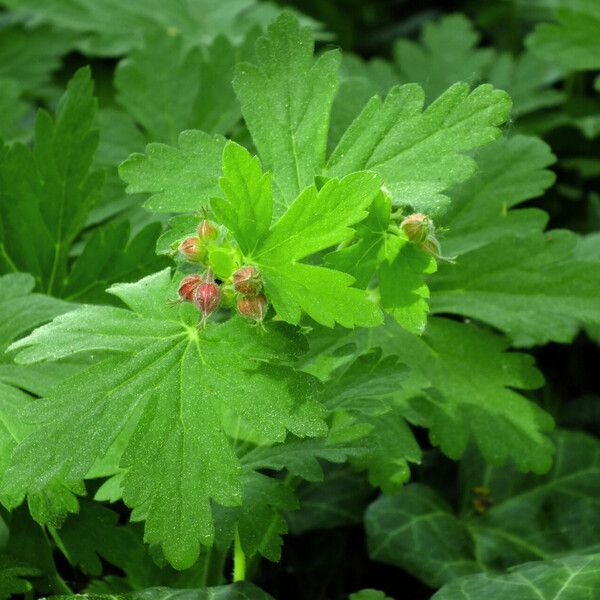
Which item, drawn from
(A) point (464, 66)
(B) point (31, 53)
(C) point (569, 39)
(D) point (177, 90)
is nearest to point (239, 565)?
(D) point (177, 90)

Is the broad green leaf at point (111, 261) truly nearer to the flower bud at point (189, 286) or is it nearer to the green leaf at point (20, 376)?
the green leaf at point (20, 376)

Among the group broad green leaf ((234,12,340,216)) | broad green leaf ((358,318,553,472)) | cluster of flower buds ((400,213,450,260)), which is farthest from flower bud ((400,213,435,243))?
broad green leaf ((358,318,553,472))

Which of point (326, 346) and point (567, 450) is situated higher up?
point (326, 346)

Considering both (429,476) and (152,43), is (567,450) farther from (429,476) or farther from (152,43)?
(152,43)

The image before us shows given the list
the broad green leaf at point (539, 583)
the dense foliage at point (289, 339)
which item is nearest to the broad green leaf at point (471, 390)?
the dense foliage at point (289, 339)

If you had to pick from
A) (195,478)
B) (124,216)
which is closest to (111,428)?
(195,478)

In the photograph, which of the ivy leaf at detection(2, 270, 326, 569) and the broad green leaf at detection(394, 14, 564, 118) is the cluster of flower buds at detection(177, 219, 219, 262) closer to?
the ivy leaf at detection(2, 270, 326, 569)

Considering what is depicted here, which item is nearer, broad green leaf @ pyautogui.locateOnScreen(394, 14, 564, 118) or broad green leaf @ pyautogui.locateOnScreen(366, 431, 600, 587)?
broad green leaf @ pyautogui.locateOnScreen(366, 431, 600, 587)
